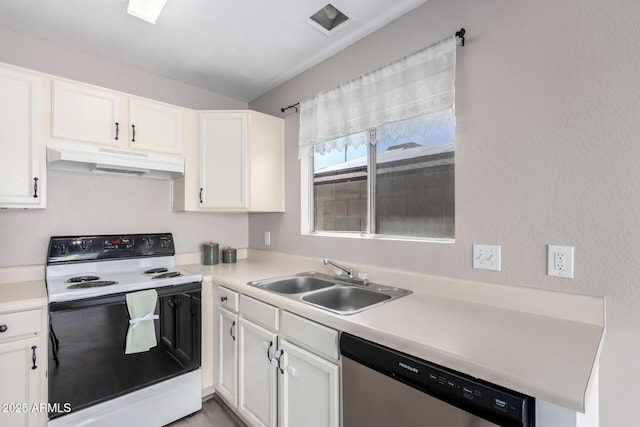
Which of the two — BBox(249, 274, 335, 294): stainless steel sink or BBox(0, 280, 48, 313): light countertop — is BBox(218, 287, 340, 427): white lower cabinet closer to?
BBox(249, 274, 335, 294): stainless steel sink

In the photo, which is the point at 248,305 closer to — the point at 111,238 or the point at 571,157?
the point at 111,238

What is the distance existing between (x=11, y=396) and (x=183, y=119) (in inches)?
73.0

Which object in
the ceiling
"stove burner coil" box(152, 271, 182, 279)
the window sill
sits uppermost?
A: the ceiling

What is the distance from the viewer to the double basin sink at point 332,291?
1612 mm

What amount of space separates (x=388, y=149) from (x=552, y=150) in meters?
0.89

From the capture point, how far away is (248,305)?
5.80ft

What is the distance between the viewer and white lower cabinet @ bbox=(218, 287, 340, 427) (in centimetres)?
131

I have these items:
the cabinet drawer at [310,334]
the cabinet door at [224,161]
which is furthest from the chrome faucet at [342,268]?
the cabinet door at [224,161]

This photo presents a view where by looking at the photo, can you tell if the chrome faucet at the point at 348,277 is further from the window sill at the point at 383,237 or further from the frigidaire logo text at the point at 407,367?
the frigidaire logo text at the point at 407,367

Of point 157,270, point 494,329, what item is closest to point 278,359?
point 494,329

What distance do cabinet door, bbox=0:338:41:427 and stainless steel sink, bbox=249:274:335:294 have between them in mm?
1199

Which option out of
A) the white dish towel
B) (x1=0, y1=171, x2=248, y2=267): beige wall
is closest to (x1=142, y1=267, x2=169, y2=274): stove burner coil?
(x1=0, y1=171, x2=248, y2=267): beige wall

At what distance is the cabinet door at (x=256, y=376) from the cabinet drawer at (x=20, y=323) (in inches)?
39.6

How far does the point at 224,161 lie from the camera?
2371 mm
